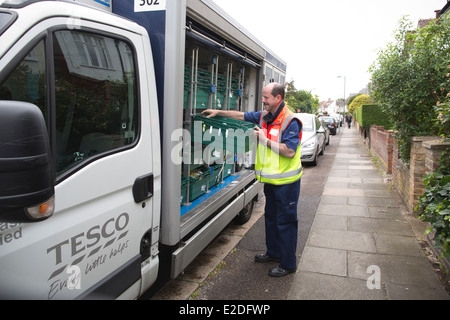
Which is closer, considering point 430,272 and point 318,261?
point 430,272

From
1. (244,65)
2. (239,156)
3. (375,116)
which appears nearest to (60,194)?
(239,156)

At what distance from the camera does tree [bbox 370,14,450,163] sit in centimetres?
508

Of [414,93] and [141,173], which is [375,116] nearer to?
[414,93]

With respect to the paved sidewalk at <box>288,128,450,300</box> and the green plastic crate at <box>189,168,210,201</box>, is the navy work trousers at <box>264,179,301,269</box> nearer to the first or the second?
the paved sidewalk at <box>288,128,450,300</box>

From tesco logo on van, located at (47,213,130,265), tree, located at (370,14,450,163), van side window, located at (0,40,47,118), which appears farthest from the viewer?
tree, located at (370,14,450,163)

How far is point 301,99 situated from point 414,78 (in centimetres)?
3413

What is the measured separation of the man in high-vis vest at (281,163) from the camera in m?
3.35

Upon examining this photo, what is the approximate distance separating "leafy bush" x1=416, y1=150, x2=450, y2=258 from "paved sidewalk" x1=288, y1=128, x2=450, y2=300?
0.67 meters

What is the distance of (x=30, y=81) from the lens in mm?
1604

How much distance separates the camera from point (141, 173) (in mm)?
2318

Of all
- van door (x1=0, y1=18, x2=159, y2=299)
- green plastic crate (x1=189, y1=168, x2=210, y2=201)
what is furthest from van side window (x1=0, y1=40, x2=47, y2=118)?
green plastic crate (x1=189, y1=168, x2=210, y2=201)

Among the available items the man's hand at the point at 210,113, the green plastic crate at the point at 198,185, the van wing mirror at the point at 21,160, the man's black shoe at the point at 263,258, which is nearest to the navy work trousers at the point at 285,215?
the man's black shoe at the point at 263,258

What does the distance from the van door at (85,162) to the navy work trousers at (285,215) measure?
150 centimetres

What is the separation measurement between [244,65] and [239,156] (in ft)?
4.59
